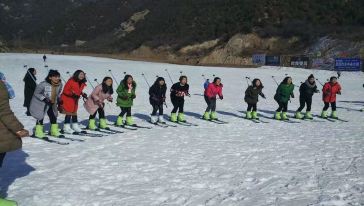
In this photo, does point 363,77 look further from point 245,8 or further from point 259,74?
point 245,8

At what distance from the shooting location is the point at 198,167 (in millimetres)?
8602

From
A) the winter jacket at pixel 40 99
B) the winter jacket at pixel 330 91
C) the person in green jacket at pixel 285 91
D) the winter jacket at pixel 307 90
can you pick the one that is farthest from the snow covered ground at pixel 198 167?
the winter jacket at pixel 330 91

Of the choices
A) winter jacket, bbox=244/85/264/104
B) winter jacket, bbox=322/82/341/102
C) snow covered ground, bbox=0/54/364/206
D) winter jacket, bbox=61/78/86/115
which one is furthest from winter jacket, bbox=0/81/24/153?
winter jacket, bbox=322/82/341/102

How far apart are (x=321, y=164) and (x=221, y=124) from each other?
6571 millimetres

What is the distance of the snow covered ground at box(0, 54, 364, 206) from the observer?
667 centimetres

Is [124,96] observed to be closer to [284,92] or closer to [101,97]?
[101,97]

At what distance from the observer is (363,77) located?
38.9m

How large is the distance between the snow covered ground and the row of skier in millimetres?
908

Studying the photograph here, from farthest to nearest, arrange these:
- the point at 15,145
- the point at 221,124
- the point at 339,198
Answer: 1. the point at 221,124
2. the point at 339,198
3. the point at 15,145

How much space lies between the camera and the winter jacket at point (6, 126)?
4801mm

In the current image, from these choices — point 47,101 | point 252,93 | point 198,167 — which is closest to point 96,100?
point 47,101

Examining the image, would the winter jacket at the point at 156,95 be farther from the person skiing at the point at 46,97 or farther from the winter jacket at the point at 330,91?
the winter jacket at the point at 330,91

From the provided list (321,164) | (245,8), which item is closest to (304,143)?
(321,164)

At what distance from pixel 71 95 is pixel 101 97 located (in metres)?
1.29
